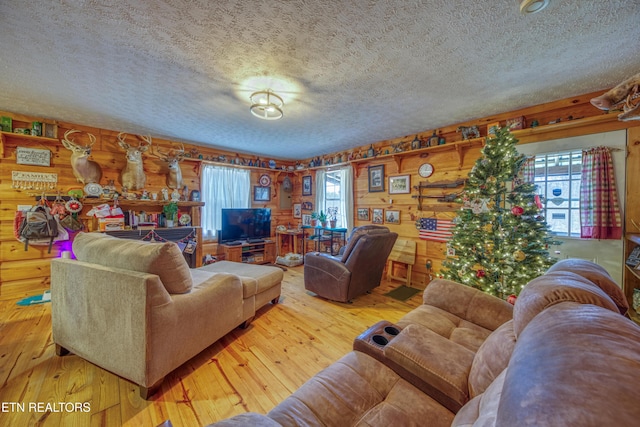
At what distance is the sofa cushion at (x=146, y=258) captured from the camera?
1.59 metres

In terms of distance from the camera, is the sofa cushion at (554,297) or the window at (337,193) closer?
the sofa cushion at (554,297)

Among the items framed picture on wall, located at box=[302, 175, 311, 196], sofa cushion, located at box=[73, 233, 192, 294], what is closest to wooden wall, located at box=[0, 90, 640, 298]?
framed picture on wall, located at box=[302, 175, 311, 196]

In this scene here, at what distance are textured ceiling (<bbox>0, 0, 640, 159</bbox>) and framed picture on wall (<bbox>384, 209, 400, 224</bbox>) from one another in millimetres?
1703

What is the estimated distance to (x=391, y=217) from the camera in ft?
14.0

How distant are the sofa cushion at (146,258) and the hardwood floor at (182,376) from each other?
2.30 feet

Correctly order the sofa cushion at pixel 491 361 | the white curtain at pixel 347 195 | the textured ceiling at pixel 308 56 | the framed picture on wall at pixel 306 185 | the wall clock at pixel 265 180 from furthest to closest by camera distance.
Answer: the framed picture on wall at pixel 306 185 → the wall clock at pixel 265 180 → the white curtain at pixel 347 195 → the textured ceiling at pixel 308 56 → the sofa cushion at pixel 491 361

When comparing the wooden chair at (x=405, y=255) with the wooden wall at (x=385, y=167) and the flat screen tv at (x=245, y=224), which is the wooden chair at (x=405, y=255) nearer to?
the wooden wall at (x=385, y=167)

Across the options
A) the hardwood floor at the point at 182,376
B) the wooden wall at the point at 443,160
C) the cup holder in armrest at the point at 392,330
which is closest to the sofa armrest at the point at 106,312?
the hardwood floor at the point at 182,376

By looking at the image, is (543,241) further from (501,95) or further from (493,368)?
(493,368)

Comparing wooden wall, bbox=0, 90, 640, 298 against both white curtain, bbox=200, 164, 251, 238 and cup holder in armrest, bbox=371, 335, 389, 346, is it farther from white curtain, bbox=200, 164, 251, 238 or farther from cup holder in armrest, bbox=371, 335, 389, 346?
cup holder in armrest, bbox=371, 335, 389, 346

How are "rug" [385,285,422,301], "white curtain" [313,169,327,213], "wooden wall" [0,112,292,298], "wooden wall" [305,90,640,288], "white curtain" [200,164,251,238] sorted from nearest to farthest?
"wooden wall" [305,90,640,288], "wooden wall" [0,112,292,298], "rug" [385,285,422,301], "white curtain" [200,164,251,238], "white curtain" [313,169,327,213]

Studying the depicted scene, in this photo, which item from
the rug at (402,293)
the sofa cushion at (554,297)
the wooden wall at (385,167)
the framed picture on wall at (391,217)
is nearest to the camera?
the sofa cushion at (554,297)

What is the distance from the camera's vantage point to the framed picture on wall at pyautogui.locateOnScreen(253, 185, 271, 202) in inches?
212

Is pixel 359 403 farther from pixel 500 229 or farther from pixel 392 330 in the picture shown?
pixel 500 229
